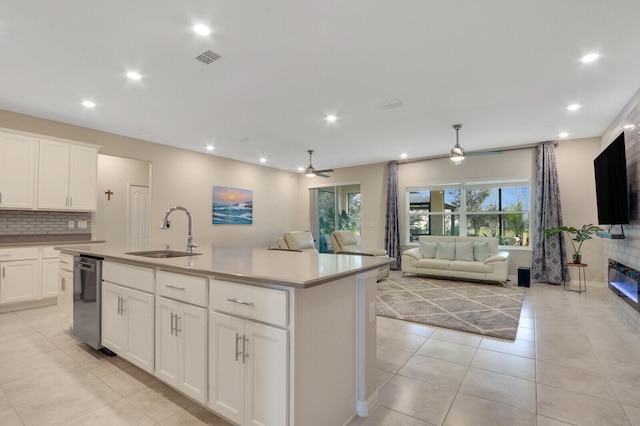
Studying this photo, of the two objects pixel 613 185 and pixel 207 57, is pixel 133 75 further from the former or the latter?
pixel 613 185

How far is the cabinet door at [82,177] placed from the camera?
15.3 ft

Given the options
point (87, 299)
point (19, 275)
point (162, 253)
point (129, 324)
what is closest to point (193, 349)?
point (129, 324)

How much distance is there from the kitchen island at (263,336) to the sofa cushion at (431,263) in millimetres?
4553

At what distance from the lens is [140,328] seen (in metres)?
2.21

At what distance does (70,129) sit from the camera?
16.1 ft

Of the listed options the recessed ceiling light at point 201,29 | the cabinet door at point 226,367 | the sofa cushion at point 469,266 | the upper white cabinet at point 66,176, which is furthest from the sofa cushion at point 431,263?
the upper white cabinet at point 66,176

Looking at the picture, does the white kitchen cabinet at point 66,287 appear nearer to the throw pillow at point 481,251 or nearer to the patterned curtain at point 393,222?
the patterned curtain at point 393,222

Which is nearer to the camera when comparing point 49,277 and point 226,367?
point 226,367

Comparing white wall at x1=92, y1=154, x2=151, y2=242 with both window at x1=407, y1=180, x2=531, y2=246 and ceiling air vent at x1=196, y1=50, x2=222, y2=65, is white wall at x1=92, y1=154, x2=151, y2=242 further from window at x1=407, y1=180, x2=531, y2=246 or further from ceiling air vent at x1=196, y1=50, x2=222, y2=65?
window at x1=407, y1=180, x2=531, y2=246

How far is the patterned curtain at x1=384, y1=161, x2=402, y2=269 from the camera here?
7602 millimetres

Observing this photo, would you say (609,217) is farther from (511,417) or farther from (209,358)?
(209,358)

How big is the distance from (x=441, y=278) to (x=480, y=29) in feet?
16.4

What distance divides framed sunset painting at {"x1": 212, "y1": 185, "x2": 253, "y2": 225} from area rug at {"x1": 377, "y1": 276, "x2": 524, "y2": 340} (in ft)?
12.4

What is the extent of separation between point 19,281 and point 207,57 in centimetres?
390
